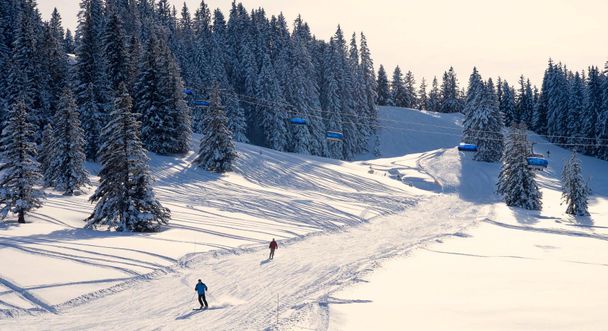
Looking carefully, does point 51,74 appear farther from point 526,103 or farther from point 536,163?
point 526,103

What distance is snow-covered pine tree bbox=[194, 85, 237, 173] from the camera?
51.9m

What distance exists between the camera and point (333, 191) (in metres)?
53.8

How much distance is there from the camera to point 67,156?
133 feet

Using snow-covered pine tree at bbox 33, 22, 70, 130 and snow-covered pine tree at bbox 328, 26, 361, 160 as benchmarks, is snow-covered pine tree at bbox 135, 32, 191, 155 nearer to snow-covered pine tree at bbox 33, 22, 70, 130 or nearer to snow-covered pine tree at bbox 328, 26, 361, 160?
snow-covered pine tree at bbox 33, 22, 70, 130

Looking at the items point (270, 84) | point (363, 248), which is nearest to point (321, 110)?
point (270, 84)

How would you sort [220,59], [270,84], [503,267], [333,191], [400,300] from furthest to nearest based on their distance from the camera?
[220,59] → [270,84] → [333,191] → [503,267] → [400,300]

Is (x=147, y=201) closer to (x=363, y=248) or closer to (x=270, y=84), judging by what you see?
(x=363, y=248)

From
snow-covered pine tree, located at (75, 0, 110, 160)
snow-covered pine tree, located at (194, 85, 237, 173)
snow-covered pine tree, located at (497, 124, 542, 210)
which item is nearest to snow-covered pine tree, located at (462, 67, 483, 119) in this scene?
snow-covered pine tree, located at (497, 124, 542, 210)

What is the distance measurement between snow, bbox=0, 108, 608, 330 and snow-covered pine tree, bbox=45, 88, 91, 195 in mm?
1369

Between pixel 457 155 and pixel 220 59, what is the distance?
4343 cm

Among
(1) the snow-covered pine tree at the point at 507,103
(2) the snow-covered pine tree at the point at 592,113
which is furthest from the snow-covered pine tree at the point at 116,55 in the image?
(1) the snow-covered pine tree at the point at 507,103

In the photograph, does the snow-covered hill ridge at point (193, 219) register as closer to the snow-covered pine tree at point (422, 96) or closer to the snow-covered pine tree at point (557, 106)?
the snow-covered pine tree at point (557, 106)

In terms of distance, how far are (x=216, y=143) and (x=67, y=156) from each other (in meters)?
15.3

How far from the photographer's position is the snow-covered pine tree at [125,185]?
31.8 m
